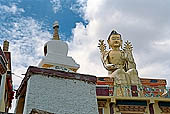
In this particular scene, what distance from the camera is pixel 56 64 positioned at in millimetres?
9719

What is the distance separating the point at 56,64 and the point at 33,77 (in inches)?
69.7

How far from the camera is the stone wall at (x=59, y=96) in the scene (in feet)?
25.0

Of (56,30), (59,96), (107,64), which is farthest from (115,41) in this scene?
(59,96)

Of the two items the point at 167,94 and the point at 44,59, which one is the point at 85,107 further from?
the point at 167,94

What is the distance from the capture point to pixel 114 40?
22641 mm

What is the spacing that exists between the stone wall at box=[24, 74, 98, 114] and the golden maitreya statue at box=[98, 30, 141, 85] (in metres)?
11.0

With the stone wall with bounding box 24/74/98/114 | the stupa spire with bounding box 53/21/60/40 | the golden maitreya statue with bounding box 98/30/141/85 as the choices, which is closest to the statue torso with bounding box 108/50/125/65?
the golden maitreya statue with bounding box 98/30/141/85

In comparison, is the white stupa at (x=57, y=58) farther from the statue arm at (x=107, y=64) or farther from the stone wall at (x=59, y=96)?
the statue arm at (x=107, y=64)

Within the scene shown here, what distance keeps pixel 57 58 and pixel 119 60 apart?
40.8ft

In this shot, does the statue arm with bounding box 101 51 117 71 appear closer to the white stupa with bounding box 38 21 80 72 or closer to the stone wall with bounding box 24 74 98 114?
the white stupa with bounding box 38 21 80 72

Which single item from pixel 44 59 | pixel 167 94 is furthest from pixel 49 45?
pixel 167 94

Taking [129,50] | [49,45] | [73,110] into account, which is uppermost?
[129,50]

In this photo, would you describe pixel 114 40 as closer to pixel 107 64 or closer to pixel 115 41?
→ pixel 115 41

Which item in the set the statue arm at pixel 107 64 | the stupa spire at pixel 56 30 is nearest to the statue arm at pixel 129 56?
the statue arm at pixel 107 64
